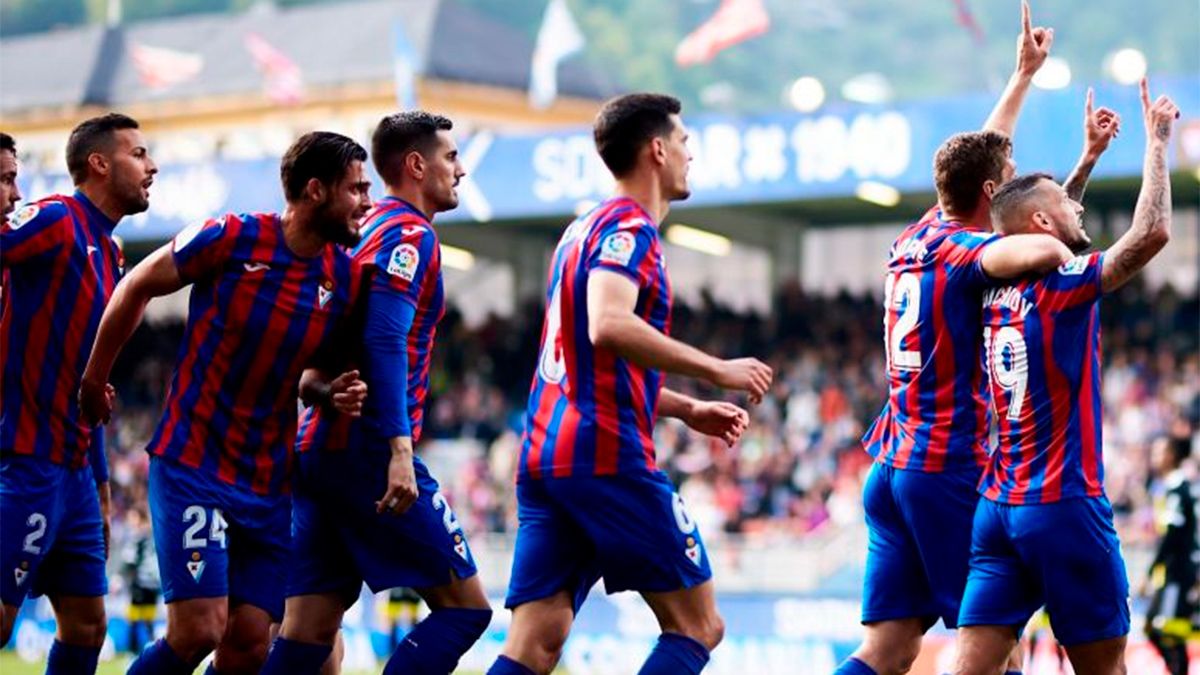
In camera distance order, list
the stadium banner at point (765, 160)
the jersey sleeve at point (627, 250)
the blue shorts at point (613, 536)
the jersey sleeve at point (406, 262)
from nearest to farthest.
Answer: the jersey sleeve at point (627, 250) < the blue shorts at point (613, 536) < the jersey sleeve at point (406, 262) < the stadium banner at point (765, 160)

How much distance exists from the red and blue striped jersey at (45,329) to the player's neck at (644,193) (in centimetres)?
222

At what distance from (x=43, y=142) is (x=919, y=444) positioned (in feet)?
119

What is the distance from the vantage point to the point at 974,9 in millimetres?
63875

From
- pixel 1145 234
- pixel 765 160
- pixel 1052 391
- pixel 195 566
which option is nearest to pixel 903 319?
pixel 1052 391

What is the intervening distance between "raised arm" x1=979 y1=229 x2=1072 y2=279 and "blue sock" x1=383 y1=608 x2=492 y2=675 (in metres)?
2.26

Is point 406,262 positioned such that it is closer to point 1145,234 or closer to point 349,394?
point 349,394

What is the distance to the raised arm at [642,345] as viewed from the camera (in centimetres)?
657

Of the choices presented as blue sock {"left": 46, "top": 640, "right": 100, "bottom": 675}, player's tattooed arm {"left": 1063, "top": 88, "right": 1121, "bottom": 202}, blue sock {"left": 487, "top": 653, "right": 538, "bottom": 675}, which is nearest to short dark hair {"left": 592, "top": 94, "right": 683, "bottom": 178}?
blue sock {"left": 487, "top": 653, "right": 538, "bottom": 675}

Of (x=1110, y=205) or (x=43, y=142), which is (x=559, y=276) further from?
(x=43, y=142)

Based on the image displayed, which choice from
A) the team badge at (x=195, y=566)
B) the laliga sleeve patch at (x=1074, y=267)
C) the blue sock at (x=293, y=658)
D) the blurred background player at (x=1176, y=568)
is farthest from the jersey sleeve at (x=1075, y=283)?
the blurred background player at (x=1176, y=568)

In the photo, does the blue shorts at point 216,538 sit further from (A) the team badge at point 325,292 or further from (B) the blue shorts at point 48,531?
(A) the team badge at point 325,292

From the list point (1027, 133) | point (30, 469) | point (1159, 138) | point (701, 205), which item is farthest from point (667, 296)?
point (701, 205)

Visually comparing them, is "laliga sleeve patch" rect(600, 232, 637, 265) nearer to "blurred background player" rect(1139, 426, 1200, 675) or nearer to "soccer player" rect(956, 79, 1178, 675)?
"soccer player" rect(956, 79, 1178, 675)

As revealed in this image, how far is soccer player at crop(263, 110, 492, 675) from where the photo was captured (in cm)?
753
